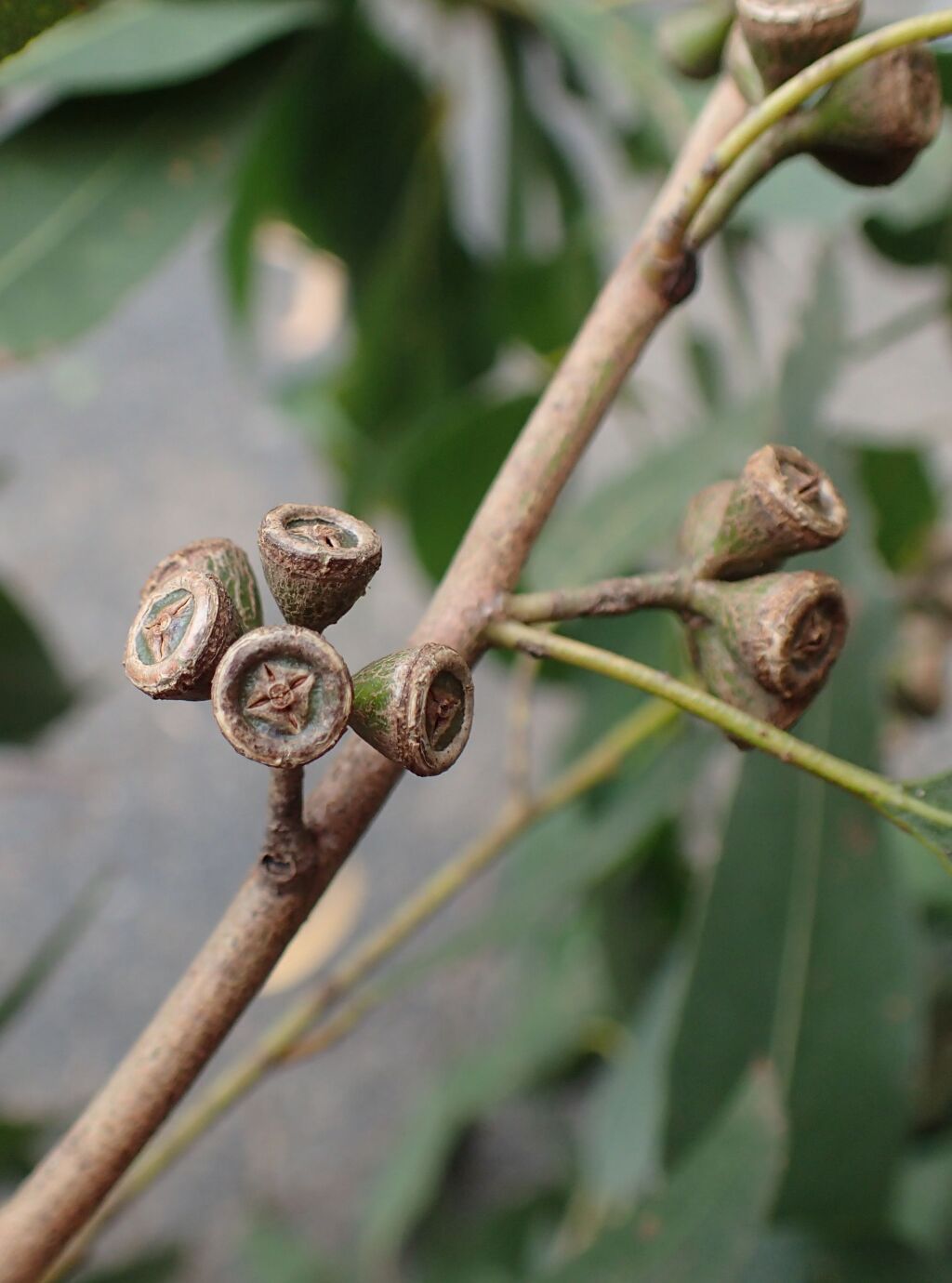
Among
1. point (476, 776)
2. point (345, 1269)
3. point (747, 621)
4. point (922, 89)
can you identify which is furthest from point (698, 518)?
point (476, 776)

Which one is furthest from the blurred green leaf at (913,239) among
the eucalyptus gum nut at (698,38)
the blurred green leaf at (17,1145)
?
the blurred green leaf at (17,1145)

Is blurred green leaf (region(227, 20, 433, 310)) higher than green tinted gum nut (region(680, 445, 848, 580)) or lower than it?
higher

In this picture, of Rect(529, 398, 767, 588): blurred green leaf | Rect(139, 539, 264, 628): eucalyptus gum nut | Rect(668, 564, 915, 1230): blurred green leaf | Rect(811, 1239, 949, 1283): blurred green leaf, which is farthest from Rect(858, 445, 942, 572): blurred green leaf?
Rect(139, 539, 264, 628): eucalyptus gum nut

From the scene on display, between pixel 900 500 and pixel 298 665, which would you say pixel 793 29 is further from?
pixel 900 500

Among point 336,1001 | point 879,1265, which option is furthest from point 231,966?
point 879,1265

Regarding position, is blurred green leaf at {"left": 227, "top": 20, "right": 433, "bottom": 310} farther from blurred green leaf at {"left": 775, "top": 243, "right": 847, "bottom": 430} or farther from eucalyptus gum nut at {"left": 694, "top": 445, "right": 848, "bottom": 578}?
eucalyptus gum nut at {"left": 694, "top": 445, "right": 848, "bottom": 578}

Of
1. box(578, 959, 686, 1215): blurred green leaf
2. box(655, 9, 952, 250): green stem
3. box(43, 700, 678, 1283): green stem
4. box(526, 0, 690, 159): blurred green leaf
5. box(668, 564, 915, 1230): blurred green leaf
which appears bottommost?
box(578, 959, 686, 1215): blurred green leaf

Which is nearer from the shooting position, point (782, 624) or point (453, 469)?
point (782, 624)

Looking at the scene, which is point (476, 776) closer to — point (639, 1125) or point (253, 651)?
point (639, 1125)
